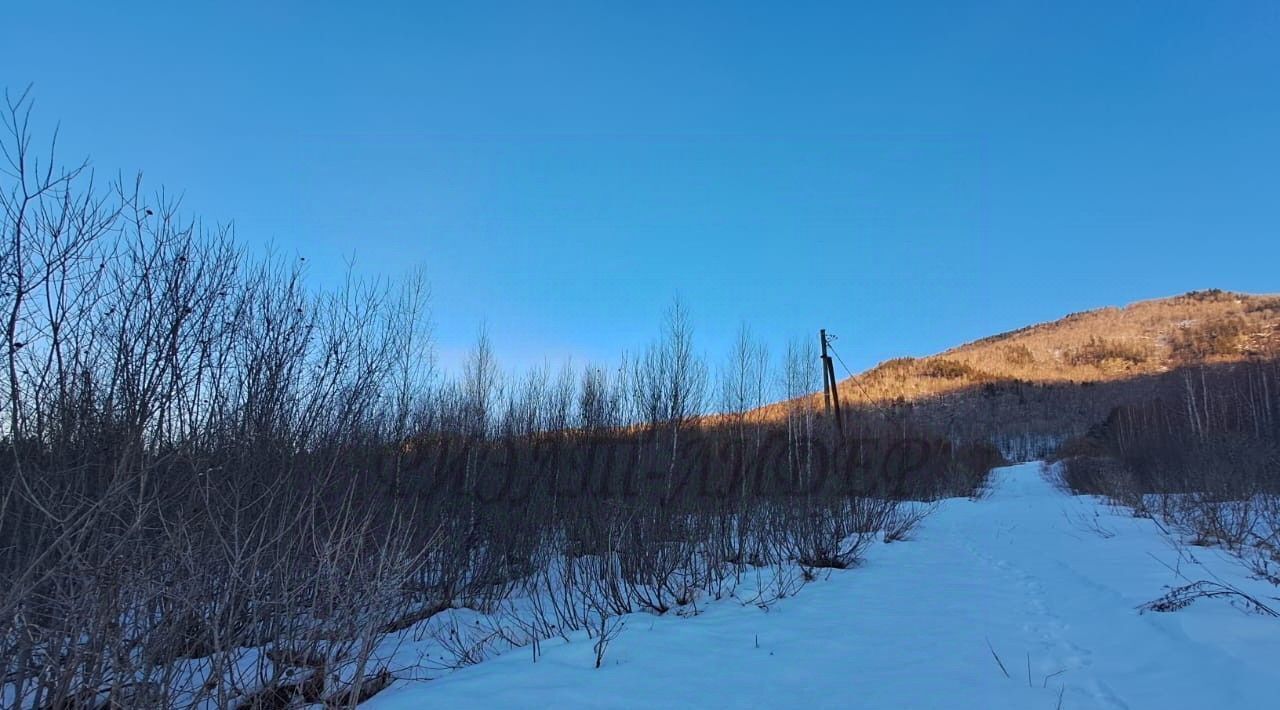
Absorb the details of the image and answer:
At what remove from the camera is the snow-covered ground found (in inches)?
143

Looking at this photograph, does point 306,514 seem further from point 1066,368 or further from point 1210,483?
point 1066,368

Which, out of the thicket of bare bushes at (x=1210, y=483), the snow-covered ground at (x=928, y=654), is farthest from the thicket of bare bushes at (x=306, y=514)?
the thicket of bare bushes at (x=1210, y=483)

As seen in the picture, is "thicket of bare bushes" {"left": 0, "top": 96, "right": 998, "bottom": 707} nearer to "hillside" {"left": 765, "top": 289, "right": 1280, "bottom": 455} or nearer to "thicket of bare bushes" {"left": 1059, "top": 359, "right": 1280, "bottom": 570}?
"thicket of bare bushes" {"left": 1059, "top": 359, "right": 1280, "bottom": 570}

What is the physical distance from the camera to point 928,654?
4480 millimetres

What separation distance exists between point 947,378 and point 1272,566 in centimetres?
11447

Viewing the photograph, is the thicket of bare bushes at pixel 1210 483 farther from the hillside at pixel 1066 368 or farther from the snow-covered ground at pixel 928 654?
the hillside at pixel 1066 368

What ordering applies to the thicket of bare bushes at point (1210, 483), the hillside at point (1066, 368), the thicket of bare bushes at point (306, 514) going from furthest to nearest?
the hillside at point (1066, 368) → the thicket of bare bushes at point (1210, 483) → the thicket of bare bushes at point (306, 514)

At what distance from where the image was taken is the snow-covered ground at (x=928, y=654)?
11.9ft

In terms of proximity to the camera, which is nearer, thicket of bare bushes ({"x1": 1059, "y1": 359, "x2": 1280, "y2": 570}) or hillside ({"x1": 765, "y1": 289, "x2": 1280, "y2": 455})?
thicket of bare bushes ({"x1": 1059, "y1": 359, "x2": 1280, "y2": 570})

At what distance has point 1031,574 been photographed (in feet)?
26.2

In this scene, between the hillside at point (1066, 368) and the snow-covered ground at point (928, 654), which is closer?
the snow-covered ground at point (928, 654)

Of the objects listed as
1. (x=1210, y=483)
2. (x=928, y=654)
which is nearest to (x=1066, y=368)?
(x=1210, y=483)

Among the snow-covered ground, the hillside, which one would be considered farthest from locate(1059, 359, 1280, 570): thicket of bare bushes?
the hillside

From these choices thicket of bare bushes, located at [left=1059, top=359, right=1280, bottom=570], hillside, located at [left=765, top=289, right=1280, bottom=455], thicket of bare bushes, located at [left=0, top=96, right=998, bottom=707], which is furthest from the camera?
hillside, located at [left=765, top=289, right=1280, bottom=455]
